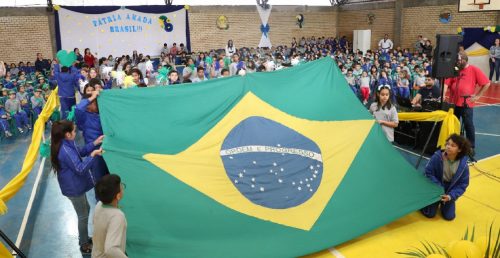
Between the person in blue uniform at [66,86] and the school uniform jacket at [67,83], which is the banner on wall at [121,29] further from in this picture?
the school uniform jacket at [67,83]

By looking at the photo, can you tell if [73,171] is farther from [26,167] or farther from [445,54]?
[445,54]

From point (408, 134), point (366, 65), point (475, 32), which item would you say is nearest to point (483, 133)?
point (408, 134)

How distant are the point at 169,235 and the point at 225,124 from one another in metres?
1.24

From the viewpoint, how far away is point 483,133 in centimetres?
741

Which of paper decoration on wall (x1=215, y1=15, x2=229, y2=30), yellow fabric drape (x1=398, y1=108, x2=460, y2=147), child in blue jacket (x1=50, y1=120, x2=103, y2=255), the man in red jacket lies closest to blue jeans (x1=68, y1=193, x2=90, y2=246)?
child in blue jacket (x1=50, y1=120, x2=103, y2=255)

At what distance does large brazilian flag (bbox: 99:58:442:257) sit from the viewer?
126 inches

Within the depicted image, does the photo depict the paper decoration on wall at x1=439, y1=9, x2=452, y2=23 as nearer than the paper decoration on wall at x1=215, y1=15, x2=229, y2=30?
Yes

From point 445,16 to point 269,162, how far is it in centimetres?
1561

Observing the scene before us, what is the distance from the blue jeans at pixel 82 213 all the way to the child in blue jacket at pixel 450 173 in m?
3.51

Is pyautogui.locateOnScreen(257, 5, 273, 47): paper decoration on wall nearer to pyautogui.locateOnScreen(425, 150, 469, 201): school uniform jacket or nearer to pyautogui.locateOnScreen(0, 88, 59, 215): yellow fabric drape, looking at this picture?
pyautogui.locateOnScreen(0, 88, 59, 215): yellow fabric drape

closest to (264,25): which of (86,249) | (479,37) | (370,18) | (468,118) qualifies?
(370,18)

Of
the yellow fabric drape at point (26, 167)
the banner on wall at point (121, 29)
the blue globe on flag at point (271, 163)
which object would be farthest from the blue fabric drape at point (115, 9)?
the blue globe on flag at point (271, 163)

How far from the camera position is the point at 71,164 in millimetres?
3287

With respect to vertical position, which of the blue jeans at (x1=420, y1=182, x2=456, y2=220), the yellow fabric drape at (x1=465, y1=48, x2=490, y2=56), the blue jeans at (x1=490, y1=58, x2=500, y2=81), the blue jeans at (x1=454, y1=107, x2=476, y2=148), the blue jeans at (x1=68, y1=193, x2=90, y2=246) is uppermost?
the yellow fabric drape at (x1=465, y1=48, x2=490, y2=56)
